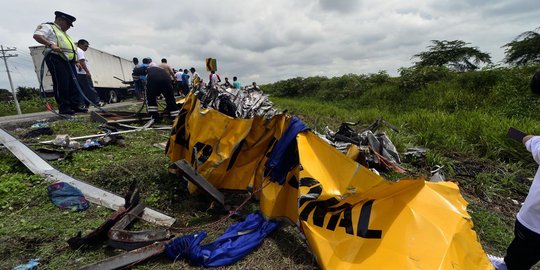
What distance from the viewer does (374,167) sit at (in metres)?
3.78

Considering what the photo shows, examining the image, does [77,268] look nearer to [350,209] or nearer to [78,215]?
[78,215]

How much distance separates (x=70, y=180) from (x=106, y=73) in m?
17.7

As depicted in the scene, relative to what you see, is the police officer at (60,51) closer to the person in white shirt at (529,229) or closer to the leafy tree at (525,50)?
the person in white shirt at (529,229)

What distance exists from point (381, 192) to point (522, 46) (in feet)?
45.9

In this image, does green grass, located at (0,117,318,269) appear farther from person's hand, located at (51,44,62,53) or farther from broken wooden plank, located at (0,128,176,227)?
person's hand, located at (51,44,62,53)

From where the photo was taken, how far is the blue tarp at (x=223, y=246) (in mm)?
1946

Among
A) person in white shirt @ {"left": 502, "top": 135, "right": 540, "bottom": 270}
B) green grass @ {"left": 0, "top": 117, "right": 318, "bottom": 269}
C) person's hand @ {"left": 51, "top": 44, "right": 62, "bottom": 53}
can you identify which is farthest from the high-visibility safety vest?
person in white shirt @ {"left": 502, "top": 135, "right": 540, "bottom": 270}

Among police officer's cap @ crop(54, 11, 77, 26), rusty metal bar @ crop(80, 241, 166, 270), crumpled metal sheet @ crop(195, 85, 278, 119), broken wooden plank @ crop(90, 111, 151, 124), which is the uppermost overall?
police officer's cap @ crop(54, 11, 77, 26)

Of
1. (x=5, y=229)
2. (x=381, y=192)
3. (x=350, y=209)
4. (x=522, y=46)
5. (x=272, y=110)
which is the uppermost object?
(x=522, y=46)

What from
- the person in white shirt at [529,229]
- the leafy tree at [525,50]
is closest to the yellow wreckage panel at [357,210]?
the person in white shirt at [529,229]

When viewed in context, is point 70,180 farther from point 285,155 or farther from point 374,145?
point 374,145

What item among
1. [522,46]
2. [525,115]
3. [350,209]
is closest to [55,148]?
[350,209]

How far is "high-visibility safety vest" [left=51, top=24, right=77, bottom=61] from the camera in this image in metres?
5.52

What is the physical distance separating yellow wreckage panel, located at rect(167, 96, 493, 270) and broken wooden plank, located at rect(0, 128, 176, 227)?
0.64 m
